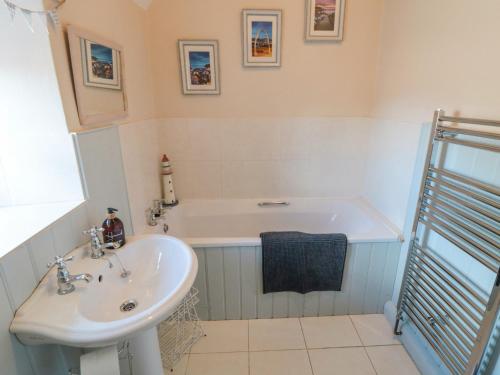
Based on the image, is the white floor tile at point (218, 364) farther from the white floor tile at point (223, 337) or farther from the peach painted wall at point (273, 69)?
the peach painted wall at point (273, 69)

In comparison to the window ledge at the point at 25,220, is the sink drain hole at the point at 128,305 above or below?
below

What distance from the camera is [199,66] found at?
2051mm

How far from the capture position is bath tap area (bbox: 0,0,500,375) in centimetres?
96

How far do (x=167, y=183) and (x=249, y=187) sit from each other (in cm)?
67

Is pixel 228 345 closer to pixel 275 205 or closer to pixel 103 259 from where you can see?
pixel 103 259

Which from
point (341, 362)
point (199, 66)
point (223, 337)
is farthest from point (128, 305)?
point (199, 66)

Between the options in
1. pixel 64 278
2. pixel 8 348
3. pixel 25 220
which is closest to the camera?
pixel 8 348

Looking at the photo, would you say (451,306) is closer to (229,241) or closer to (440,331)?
(440,331)

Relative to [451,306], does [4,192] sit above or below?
above

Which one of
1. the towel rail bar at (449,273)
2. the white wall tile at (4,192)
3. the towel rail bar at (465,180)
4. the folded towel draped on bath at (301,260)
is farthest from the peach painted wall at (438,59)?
the white wall tile at (4,192)

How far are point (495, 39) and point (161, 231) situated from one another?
196 centimetres

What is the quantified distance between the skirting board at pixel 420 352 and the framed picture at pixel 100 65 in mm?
2052

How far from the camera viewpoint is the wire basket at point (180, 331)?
1.55 m

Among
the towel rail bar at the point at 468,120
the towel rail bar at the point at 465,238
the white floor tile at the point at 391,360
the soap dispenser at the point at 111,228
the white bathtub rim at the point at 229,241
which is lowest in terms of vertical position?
the white floor tile at the point at 391,360
